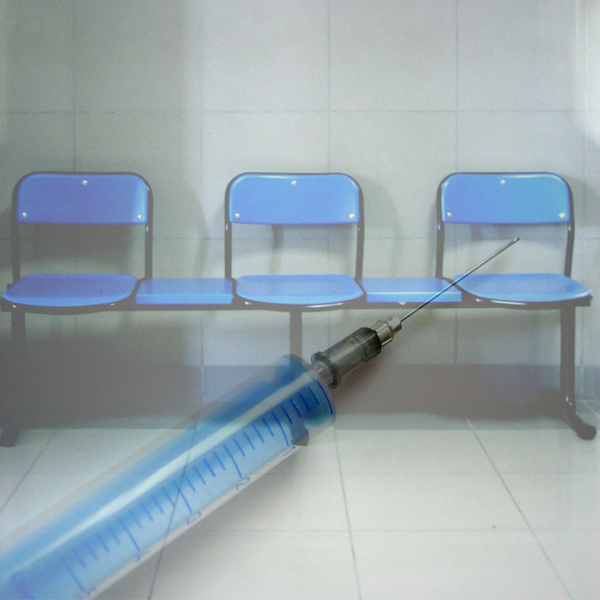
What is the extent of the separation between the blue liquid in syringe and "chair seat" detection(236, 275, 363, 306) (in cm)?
44

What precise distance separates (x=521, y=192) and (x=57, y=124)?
742 millimetres

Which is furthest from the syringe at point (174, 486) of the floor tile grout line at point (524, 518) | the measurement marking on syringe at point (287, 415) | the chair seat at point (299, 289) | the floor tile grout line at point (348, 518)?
the chair seat at point (299, 289)

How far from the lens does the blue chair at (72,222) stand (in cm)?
102

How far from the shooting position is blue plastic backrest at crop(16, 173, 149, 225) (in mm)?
1126

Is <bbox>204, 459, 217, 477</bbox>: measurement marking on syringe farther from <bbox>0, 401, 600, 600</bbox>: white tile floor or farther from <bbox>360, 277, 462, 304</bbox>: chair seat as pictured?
<bbox>360, 277, 462, 304</bbox>: chair seat

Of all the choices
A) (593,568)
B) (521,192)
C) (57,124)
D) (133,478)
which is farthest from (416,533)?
(57,124)

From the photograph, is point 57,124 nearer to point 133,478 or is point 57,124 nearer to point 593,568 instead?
point 133,478

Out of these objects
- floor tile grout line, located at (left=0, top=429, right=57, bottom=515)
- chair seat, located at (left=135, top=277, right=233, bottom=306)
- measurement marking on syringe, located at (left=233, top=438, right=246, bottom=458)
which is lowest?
floor tile grout line, located at (left=0, top=429, right=57, bottom=515)

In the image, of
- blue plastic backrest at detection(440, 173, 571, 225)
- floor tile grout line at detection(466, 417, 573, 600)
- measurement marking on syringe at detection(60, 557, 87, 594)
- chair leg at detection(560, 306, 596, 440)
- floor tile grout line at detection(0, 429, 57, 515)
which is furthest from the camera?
blue plastic backrest at detection(440, 173, 571, 225)

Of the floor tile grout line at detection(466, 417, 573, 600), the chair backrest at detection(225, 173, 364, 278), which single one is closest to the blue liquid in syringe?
the floor tile grout line at detection(466, 417, 573, 600)

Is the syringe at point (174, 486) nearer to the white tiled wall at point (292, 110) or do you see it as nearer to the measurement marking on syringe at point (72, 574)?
the measurement marking on syringe at point (72, 574)

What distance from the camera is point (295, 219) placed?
1.25 meters

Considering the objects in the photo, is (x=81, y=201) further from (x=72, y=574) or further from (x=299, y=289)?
(x=72, y=574)

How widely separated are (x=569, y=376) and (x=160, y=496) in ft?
2.31
